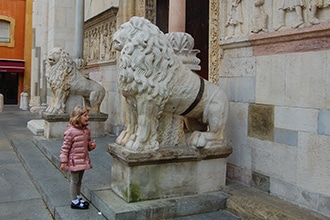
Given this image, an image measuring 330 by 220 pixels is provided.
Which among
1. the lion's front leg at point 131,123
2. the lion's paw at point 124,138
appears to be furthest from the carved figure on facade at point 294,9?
the lion's paw at point 124,138

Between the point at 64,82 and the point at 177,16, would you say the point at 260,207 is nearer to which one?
the point at 177,16

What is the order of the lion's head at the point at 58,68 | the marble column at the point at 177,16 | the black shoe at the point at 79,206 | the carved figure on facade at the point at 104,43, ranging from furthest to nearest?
the carved figure on facade at the point at 104,43
the lion's head at the point at 58,68
the marble column at the point at 177,16
the black shoe at the point at 79,206

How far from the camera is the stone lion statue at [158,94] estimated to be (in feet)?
11.3

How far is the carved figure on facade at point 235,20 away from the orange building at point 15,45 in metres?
22.4

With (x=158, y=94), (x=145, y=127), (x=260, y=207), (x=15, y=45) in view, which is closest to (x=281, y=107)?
(x=260, y=207)

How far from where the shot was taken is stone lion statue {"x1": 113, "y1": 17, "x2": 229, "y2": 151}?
3436mm

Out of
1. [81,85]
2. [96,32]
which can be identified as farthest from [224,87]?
[96,32]

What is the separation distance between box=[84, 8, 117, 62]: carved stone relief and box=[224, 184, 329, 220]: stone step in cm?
540

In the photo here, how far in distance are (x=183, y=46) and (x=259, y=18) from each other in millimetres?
918

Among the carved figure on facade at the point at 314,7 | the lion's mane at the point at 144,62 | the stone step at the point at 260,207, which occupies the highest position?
the carved figure on facade at the point at 314,7

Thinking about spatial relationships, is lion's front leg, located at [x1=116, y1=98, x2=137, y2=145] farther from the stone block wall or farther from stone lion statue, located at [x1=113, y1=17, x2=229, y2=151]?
the stone block wall

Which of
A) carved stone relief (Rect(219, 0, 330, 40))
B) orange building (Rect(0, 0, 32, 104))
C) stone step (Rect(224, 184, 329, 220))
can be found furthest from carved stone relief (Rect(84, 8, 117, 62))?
orange building (Rect(0, 0, 32, 104))

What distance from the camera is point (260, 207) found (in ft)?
11.2

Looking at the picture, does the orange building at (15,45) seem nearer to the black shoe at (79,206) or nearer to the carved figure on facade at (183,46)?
the carved figure on facade at (183,46)
